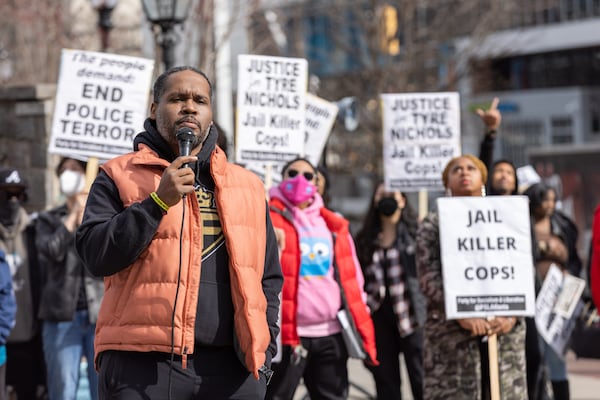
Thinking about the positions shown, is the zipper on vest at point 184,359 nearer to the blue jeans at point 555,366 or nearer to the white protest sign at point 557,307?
the white protest sign at point 557,307

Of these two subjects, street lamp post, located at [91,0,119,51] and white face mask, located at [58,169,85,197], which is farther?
street lamp post, located at [91,0,119,51]

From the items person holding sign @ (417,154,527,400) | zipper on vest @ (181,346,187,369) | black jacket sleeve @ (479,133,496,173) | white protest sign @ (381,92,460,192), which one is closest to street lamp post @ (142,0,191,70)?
white protest sign @ (381,92,460,192)

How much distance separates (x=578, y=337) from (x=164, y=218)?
7.61 metres

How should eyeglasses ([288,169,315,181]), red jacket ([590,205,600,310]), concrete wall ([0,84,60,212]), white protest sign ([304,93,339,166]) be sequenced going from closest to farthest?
red jacket ([590,205,600,310])
eyeglasses ([288,169,315,181])
white protest sign ([304,93,339,166])
concrete wall ([0,84,60,212])

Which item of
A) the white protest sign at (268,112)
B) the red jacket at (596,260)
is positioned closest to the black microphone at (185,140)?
the red jacket at (596,260)

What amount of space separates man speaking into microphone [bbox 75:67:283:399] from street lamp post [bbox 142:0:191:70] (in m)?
5.53

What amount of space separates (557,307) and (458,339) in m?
2.14

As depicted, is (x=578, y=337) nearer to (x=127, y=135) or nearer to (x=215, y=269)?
(x=127, y=135)

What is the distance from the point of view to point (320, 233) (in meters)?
7.29

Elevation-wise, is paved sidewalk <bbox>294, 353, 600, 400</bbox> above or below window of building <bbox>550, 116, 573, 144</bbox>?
below

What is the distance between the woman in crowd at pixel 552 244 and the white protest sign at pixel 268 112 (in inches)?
80.6

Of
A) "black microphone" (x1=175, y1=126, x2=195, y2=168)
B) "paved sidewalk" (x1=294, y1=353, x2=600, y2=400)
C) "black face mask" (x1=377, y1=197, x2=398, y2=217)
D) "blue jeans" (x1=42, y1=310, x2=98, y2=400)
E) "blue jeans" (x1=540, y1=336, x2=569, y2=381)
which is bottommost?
"paved sidewalk" (x1=294, y1=353, x2=600, y2=400)

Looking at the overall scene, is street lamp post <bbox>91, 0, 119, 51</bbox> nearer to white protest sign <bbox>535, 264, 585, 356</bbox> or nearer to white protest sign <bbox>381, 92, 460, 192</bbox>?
white protest sign <bbox>381, 92, 460, 192</bbox>

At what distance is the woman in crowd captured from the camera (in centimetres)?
890
